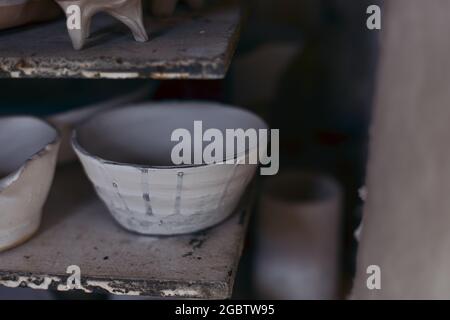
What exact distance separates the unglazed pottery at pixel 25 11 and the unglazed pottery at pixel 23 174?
0.12 m

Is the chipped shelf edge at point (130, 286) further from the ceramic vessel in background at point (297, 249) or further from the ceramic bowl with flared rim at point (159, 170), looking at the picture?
the ceramic vessel in background at point (297, 249)

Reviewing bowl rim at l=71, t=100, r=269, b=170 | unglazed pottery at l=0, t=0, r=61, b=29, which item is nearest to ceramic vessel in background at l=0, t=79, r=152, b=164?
bowl rim at l=71, t=100, r=269, b=170

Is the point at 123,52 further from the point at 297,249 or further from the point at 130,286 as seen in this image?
the point at 297,249

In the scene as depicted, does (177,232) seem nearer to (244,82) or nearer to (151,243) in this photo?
(151,243)

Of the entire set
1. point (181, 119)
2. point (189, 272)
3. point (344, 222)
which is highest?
point (181, 119)

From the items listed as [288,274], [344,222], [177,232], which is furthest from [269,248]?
[177,232]

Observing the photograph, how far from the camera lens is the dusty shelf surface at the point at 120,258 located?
60 centimetres

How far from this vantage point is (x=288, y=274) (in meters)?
0.99

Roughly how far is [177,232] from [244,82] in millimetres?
416

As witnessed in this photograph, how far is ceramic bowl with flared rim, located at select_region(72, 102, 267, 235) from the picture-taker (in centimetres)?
61

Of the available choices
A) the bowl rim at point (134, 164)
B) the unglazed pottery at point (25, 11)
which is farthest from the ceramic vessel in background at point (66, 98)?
the unglazed pottery at point (25, 11)

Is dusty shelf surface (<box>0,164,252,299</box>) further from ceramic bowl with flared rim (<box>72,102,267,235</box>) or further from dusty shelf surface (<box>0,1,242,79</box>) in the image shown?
dusty shelf surface (<box>0,1,242,79</box>)
